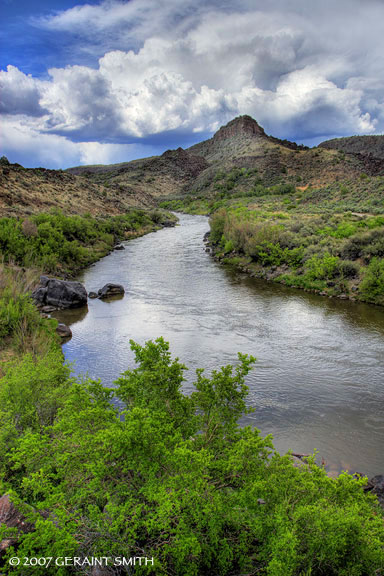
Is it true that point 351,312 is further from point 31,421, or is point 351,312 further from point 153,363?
point 31,421

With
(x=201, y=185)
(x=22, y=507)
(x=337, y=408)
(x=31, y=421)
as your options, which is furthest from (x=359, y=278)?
(x=201, y=185)

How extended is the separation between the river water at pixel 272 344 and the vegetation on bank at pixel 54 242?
3602mm

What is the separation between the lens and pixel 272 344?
56.1 feet

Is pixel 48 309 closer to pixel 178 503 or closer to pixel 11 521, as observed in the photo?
pixel 11 521

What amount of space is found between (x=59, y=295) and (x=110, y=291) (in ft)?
12.1

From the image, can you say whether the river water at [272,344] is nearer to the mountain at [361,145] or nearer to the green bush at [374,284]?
the green bush at [374,284]

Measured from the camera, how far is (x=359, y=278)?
80.8 ft

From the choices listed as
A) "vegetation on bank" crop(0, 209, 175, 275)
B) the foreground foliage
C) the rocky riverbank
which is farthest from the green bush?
"vegetation on bank" crop(0, 209, 175, 275)

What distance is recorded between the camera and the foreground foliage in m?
4.50

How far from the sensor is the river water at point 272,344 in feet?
35.7

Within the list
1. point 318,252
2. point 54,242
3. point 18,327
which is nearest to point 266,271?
point 318,252

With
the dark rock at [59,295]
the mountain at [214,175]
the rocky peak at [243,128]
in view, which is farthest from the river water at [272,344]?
the rocky peak at [243,128]

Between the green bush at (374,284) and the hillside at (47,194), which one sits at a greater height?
the hillside at (47,194)

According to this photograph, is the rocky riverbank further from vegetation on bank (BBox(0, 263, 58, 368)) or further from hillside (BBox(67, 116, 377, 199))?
hillside (BBox(67, 116, 377, 199))
